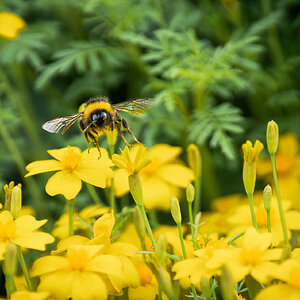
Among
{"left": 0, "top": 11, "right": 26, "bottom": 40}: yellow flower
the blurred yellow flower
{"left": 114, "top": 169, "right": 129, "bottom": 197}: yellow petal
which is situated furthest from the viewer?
the blurred yellow flower

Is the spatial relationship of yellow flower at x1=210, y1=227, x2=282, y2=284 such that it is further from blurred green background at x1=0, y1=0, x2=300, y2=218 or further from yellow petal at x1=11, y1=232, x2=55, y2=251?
blurred green background at x1=0, y1=0, x2=300, y2=218

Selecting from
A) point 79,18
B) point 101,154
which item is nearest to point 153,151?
point 101,154

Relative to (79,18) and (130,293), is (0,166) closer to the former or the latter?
(79,18)

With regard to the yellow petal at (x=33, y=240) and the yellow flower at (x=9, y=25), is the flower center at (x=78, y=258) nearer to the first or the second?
the yellow petal at (x=33, y=240)

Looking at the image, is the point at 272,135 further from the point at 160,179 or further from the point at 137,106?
the point at 160,179

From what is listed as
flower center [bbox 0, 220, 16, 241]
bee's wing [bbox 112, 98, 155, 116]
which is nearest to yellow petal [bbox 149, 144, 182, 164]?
bee's wing [bbox 112, 98, 155, 116]

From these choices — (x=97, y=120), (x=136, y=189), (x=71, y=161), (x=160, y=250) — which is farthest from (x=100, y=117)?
(x=160, y=250)

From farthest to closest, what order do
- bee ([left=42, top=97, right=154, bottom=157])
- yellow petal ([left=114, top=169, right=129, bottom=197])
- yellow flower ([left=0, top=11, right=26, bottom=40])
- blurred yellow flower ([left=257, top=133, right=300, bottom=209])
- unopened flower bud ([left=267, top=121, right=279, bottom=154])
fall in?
1. blurred yellow flower ([left=257, top=133, right=300, bottom=209])
2. yellow flower ([left=0, top=11, right=26, bottom=40])
3. yellow petal ([left=114, top=169, right=129, bottom=197])
4. bee ([left=42, top=97, right=154, bottom=157])
5. unopened flower bud ([left=267, top=121, right=279, bottom=154])
